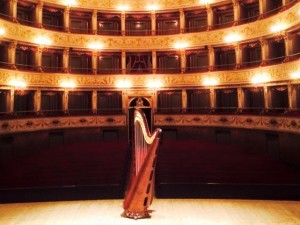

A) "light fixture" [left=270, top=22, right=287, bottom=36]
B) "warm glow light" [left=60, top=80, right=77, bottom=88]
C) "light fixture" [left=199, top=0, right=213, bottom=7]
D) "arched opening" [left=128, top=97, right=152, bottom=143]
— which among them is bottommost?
"arched opening" [left=128, top=97, right=152, bottom=143]

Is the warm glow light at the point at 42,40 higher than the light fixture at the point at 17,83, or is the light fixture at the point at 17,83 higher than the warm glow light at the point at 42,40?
the warm glow light at the point at 42,40

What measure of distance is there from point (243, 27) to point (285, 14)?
3.68 meters

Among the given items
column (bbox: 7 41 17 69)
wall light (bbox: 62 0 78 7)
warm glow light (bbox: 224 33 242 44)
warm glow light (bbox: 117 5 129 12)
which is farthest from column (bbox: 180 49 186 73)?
column (bbox: 7 41 17 69)

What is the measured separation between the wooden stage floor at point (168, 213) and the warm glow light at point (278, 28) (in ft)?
39.5

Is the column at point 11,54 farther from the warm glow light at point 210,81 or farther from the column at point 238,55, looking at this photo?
the column at point 238,55

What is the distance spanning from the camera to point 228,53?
78.0 ft

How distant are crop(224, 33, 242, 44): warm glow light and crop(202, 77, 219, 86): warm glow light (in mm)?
3177

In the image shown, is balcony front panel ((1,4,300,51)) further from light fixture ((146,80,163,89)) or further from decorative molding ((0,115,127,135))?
decorative molding ((0,115,127,135))

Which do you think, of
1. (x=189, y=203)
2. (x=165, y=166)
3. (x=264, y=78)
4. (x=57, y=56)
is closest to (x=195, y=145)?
(x=165, y=166)

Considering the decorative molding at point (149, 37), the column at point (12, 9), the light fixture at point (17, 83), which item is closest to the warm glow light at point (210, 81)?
the decorative molding at point (149, 37)

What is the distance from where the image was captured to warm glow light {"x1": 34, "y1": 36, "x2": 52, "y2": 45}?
20.9m

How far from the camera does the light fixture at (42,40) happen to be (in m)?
20.9

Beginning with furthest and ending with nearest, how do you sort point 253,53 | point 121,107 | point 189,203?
point 121,107
point 253,53
point 189,203

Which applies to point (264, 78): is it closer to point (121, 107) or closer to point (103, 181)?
point (121, 107)
